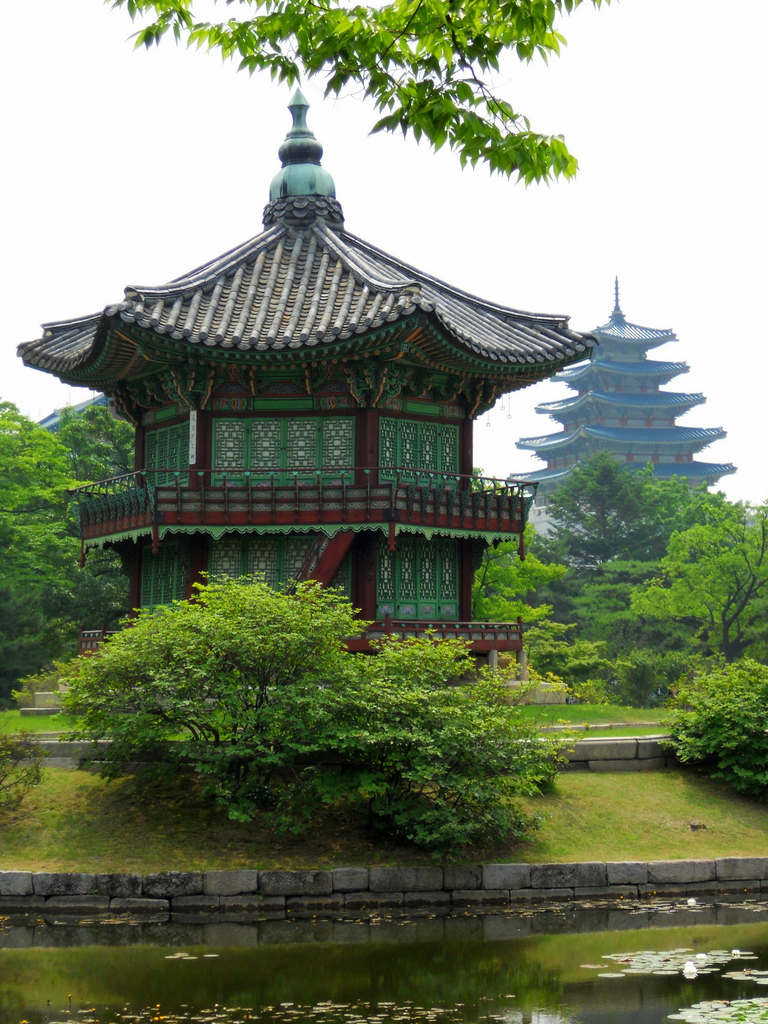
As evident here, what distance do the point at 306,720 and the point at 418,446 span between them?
11028 millimetres

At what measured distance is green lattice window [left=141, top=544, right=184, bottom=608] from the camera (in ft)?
95.1

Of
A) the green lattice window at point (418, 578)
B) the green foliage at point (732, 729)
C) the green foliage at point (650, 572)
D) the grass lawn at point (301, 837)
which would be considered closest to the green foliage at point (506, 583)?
the green foliage at point (650, 572)

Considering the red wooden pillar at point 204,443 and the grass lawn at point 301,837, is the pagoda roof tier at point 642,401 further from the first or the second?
the grass lawn at point 301,837

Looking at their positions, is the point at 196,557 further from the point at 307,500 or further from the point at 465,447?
the point at 465,447

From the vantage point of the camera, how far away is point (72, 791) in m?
21.0

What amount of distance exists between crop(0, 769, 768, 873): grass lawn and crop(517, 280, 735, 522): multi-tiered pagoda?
69186 mm

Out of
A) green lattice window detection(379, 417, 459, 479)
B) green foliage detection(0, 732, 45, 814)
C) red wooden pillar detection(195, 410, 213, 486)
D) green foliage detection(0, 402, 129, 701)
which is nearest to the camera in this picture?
green foliage detection(0, 732, 45, 814)

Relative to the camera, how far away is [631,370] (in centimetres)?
9344

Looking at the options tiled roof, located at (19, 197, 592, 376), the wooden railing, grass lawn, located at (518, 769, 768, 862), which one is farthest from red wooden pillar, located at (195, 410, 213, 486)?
grass lawn, located at (518, 769, 768, 862)

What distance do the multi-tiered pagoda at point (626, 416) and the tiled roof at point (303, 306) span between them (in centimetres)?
5941

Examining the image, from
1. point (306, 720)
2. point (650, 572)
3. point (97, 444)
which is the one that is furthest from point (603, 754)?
point (650, 572)

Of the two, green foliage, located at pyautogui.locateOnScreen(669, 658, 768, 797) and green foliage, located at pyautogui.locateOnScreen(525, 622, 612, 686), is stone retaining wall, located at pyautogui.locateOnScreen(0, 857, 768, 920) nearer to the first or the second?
green foliage, located at pyautogui.locateOnScreen(669, 658, 768, 797)

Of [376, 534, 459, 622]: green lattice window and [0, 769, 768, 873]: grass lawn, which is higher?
[376, 534, 459, 622]: green lattice window

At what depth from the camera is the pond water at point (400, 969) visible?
12109 mm
